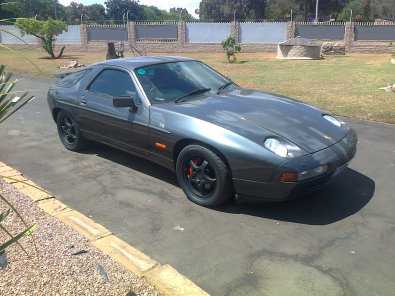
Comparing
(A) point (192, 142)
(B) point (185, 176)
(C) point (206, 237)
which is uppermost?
(A) point (192, 142)

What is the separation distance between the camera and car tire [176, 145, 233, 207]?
426cm

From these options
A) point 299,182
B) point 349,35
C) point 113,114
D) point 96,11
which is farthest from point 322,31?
point 96,11

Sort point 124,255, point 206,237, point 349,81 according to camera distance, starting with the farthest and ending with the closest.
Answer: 1. point 349,81
2. point 206,237
3. point 124,255

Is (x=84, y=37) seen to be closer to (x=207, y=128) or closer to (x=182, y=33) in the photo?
(x=182, y=33)

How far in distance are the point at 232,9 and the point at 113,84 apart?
250ft

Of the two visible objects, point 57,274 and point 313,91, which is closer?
point 57,274

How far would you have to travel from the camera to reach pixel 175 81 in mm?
5332

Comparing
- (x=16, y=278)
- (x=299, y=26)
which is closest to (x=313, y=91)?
(x=16, y=278)

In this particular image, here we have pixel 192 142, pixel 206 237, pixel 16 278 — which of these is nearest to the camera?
pixel 16 278

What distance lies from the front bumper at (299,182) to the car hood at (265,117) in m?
0.10

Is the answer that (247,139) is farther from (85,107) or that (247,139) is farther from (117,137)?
(85,107)

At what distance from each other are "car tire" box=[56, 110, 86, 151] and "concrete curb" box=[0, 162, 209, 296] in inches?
71.6

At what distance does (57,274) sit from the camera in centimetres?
286

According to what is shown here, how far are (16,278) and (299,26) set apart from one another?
2914cm
